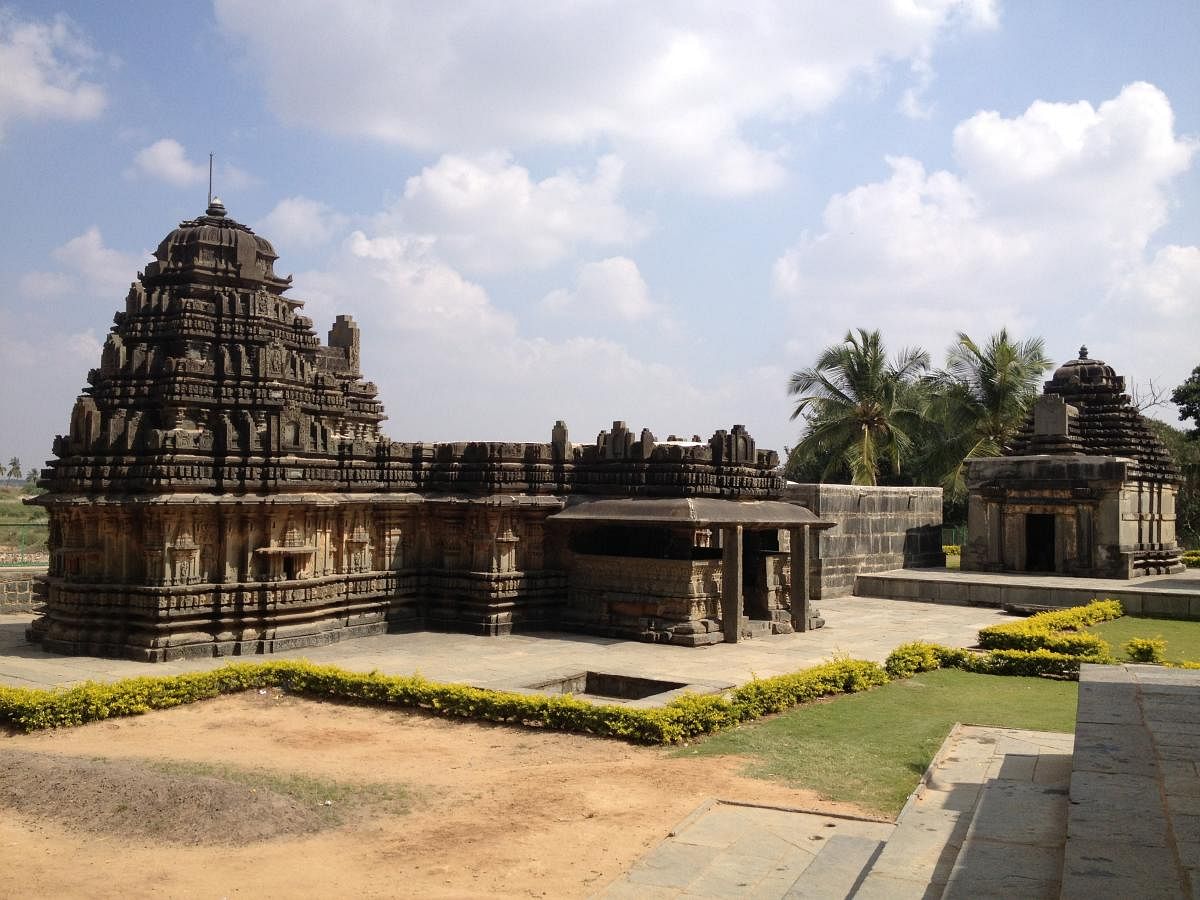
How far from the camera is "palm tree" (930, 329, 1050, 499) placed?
3209 cm

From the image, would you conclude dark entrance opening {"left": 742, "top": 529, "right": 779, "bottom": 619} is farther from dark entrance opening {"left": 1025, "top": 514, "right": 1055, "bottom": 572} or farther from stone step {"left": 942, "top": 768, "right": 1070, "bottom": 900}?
dark entrance opening {"left": 1025, "top": 514, "right": 1055, "bottom": 572}

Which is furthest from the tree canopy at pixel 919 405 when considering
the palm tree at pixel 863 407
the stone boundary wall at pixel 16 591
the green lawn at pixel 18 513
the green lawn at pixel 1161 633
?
the green lawn at pixel 18 513

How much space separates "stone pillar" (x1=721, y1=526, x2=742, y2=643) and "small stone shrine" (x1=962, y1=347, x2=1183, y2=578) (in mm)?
12148

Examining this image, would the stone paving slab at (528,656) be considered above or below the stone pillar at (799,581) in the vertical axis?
below

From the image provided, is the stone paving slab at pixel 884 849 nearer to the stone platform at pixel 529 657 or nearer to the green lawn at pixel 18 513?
the stone platform at pixel 529 657

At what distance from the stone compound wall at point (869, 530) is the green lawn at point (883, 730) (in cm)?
837

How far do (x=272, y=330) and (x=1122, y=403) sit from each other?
2110cm

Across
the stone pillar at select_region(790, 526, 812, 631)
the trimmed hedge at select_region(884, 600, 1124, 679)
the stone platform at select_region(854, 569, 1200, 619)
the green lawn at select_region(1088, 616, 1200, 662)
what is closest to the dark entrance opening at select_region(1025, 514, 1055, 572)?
the stone platform at select_region(854, 569, 1200, 619)

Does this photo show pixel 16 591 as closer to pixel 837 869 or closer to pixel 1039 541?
pixel 837 869

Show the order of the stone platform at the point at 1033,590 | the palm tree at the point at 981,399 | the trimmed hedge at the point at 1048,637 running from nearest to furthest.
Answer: the trimmed hedge at the point at 1048,637 < the stone platform at the point at 1033,590 < the palm tree at the point at 981,399

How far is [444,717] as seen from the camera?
407 inches

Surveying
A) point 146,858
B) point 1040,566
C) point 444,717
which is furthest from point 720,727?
point 1040,566

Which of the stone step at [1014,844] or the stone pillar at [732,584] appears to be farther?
the stone pillar at [732,584]

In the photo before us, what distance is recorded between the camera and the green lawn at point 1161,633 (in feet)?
47.9
